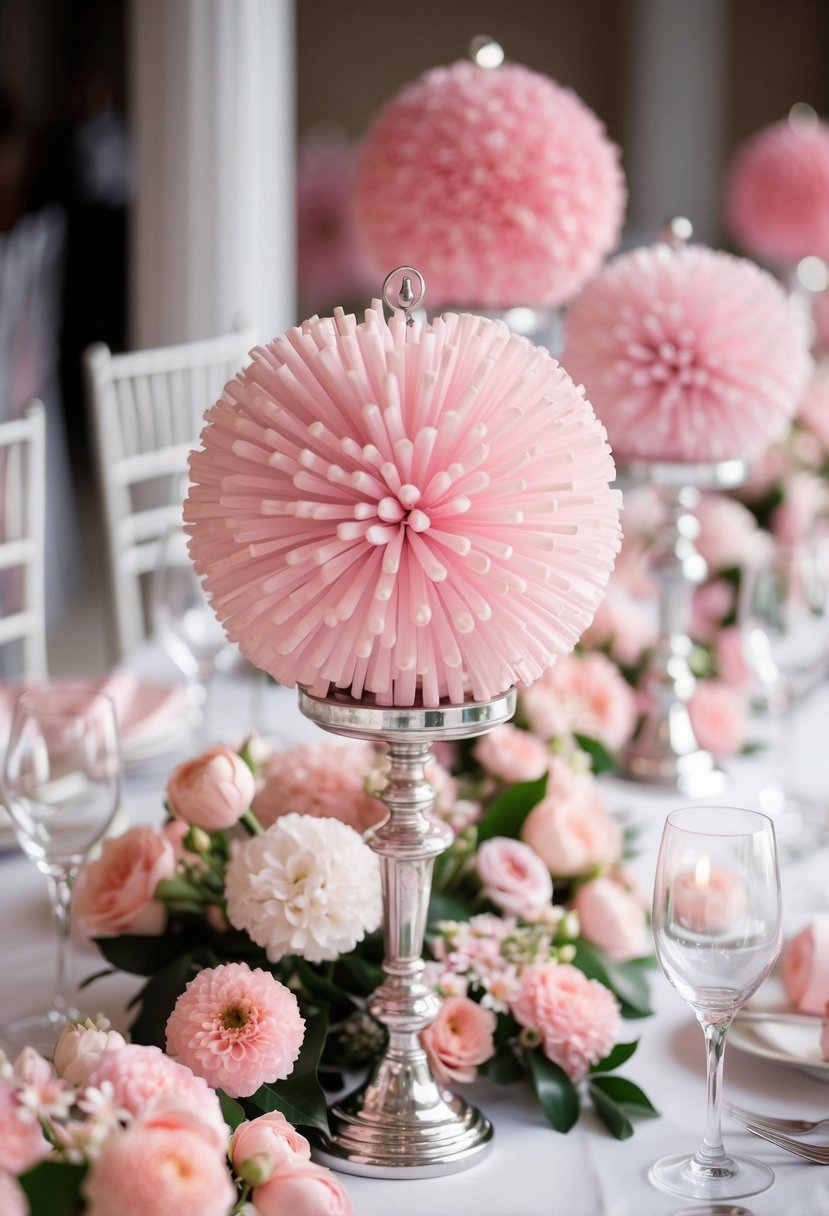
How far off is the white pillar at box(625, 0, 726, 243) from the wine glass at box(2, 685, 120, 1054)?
299 inches

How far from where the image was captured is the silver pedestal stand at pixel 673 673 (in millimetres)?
1554

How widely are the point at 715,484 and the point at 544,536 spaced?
778 mm

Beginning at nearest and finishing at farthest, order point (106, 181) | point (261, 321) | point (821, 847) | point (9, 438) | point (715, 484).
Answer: point (821, 847), point (715, 484), point (9, 438), point (261, 321), point (106, 181)

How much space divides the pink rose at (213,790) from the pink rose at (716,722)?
2.56ft

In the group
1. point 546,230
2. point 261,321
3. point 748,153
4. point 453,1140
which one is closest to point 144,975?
point 453,1140

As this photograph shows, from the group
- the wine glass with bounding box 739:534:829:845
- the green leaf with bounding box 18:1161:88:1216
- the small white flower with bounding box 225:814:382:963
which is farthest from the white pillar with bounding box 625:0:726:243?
the green leaf with bounding box 18:1161:88:1216

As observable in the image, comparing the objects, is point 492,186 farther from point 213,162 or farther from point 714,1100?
point 213,162

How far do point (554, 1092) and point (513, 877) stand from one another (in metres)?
0.16

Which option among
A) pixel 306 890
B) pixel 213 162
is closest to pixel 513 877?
pixel 306 890

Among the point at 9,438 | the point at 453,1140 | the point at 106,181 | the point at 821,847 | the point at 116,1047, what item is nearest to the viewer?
the point at 116,1047

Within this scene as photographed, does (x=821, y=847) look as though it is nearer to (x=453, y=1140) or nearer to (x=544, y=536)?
(x=453, y=1140)

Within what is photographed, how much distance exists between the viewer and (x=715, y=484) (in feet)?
4.97

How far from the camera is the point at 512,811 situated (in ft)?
3.65

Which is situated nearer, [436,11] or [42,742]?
[42,742]
